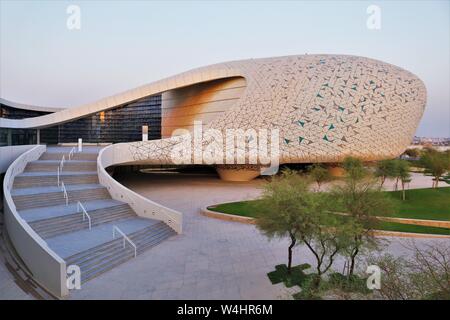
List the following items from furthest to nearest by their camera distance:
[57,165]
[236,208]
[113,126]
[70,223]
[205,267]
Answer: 1. [113,126]
2. [57,165]
3. [236,208]
4. [70,223]
5. [205,267]

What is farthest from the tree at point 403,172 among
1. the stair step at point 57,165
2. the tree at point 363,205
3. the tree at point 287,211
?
the stair step at point 57,165

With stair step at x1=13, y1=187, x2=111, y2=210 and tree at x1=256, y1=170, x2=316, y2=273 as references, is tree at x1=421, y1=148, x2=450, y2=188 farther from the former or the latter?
stair step at x1=13, y1=187, x2=111, y2=210

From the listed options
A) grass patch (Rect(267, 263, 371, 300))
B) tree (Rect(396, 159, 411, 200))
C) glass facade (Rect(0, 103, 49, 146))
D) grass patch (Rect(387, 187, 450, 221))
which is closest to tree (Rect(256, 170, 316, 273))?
Result: grass patch (Rect(267, 263, 371, 300))

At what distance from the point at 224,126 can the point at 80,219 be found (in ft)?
43.6

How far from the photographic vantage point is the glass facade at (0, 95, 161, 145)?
27.7 metres

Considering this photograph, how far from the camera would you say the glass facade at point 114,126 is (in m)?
27.7

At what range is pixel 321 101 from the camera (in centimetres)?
2308

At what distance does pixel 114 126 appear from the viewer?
91.5 ft

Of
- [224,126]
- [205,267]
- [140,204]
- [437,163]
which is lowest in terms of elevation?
[205,267]

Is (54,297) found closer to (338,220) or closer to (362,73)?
(338,220)

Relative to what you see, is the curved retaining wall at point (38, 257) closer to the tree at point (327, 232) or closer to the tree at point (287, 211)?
the tree at point (287, 211)

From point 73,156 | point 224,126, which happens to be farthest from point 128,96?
point 224,126

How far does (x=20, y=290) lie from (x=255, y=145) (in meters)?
17.2

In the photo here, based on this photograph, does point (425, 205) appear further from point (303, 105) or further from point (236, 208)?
point (236, 208)
